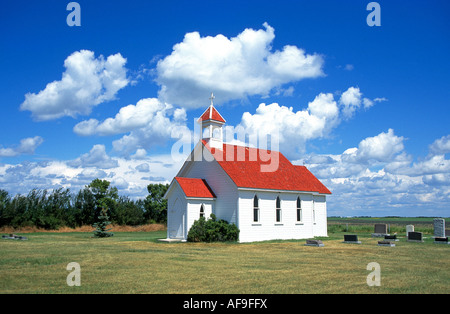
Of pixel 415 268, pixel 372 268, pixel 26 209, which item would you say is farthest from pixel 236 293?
pixel 26 209

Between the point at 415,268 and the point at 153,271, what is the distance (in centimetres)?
1059

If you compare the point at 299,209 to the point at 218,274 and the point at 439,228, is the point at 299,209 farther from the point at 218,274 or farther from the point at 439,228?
the point at 218,274

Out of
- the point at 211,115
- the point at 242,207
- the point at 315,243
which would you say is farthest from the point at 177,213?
the point at 315,243

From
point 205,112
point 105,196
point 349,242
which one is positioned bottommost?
point 349,242

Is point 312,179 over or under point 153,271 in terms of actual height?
over

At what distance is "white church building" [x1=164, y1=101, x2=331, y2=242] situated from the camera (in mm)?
30375

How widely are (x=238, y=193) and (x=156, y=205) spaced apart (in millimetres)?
28216

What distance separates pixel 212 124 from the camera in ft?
111

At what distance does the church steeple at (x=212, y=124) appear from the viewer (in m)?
33.6

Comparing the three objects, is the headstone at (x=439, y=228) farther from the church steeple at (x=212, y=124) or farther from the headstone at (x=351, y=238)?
the church steeple at (x=212, y=124)
